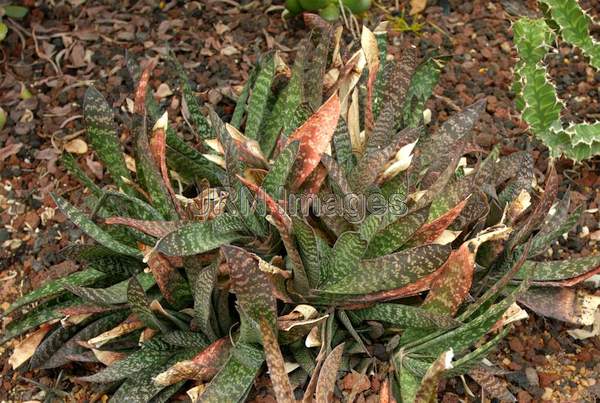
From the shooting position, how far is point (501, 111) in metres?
2.36

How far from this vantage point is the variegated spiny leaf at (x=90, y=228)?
66.9 inches

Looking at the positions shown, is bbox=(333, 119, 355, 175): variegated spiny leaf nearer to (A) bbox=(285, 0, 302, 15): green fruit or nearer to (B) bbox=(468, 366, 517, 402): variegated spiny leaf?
(B) bbox=(468, 366, 517, 402): variegated spiny leaf

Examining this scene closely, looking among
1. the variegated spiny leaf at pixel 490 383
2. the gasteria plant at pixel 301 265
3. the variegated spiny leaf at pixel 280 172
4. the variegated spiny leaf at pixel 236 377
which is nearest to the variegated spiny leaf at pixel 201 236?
the gasteria plant at pixel 301 265

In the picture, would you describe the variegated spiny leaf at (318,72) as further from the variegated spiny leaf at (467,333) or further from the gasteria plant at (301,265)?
the variegated spiny leaf at (467,333)

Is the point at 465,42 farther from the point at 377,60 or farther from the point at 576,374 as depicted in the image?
the point at 576,374

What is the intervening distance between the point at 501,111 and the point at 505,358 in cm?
87

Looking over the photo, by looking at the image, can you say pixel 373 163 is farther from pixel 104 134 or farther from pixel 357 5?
pixel 357 5

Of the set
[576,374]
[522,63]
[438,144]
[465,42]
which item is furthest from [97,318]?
[465,42]

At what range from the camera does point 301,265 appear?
1617mm

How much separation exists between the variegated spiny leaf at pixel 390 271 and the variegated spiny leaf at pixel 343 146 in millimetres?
357

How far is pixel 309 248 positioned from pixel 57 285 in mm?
639

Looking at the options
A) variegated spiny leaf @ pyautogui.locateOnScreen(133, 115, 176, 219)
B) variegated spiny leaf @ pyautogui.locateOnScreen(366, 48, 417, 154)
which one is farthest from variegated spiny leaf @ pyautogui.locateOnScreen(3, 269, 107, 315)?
variegated spiny leaf @ pyautogui.locateOnScreen(366, 48, 417, 154)

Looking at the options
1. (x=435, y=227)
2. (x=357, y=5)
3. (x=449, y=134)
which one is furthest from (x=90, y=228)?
(x=357, y=5)

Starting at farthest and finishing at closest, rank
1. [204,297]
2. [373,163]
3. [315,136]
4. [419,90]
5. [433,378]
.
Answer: [419,90] < [373,163] < [315,136] < [204,297] < [433,378]
